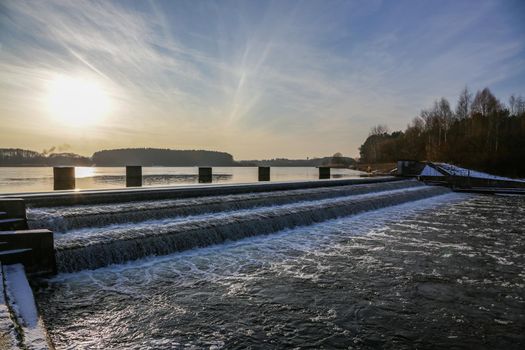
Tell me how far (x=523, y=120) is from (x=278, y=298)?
2231 inches

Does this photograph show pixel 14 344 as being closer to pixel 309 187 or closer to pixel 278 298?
pixel 278 298

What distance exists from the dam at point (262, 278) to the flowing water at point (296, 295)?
0.08 feet

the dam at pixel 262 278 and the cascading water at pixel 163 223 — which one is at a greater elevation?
the cascading water at pixel 163 223

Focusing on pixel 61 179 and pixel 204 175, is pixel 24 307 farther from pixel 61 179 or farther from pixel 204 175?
pixel 204 175

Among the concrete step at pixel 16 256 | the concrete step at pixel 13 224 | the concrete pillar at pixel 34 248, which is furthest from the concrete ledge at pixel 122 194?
the concrete step at pixel 16 256

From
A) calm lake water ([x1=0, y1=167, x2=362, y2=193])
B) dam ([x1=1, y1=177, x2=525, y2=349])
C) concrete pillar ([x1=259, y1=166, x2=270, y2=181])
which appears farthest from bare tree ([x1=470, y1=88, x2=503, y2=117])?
dam ([x1=1, y1=177, x2=525, y2=349])

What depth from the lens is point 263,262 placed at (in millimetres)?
7379

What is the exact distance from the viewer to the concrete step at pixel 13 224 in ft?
23.9

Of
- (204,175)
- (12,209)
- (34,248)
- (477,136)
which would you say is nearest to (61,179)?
(12,209)

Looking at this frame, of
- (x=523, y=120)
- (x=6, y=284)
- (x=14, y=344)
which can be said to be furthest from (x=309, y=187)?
(x=523, y=120)

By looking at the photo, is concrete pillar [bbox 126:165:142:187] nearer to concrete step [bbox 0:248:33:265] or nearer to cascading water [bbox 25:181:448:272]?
cascading water [bbox 25:181:448:272]

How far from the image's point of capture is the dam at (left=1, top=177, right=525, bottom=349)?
4.26 metres

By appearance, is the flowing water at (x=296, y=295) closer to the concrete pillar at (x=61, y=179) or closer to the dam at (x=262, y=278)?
the dam at (x=262, y=278)

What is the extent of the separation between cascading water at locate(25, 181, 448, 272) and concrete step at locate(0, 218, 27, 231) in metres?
0.27
